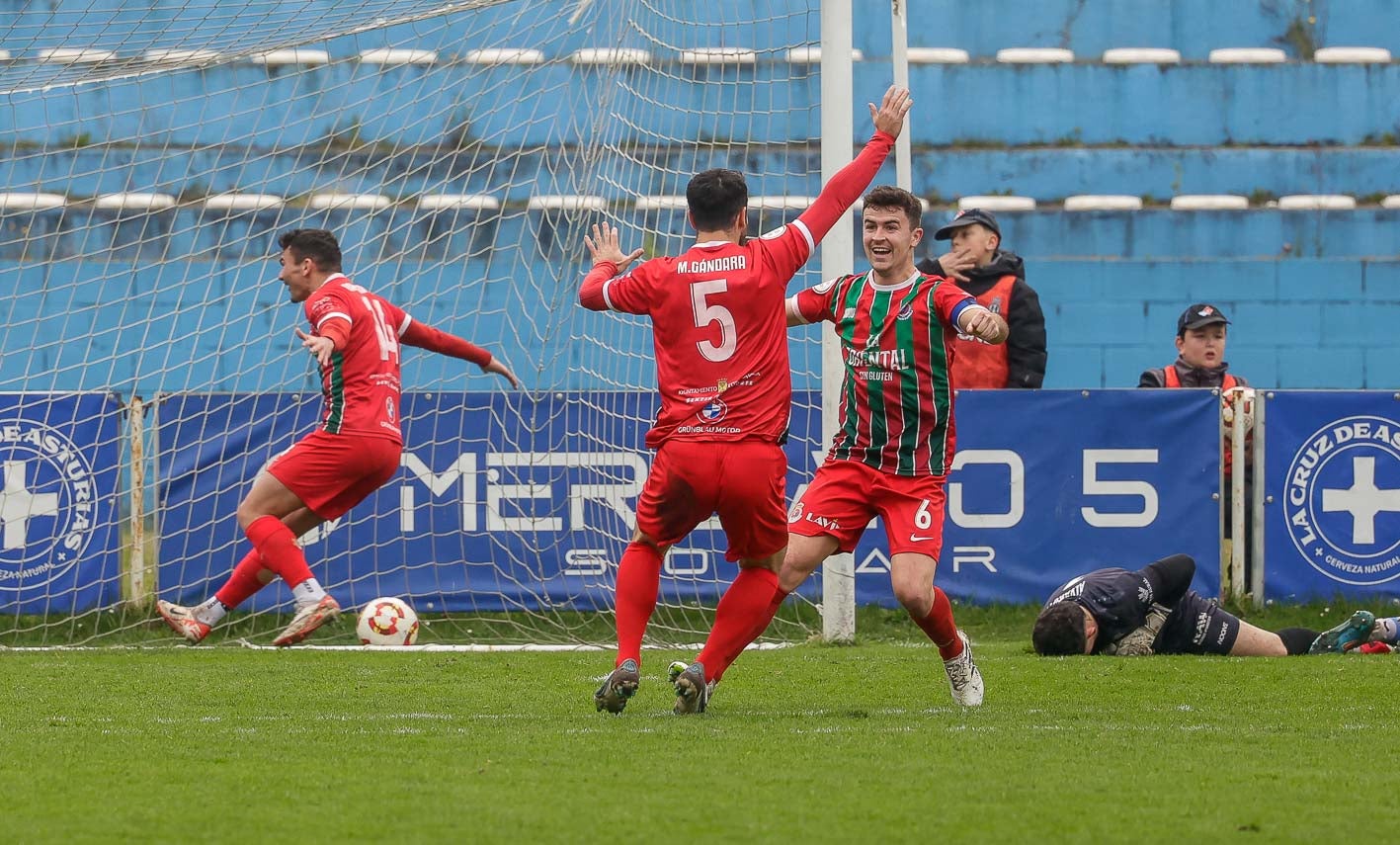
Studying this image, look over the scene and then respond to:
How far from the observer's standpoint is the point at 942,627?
Result: 592 centimetres

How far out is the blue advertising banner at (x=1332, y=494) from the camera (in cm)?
927

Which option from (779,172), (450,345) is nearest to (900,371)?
(450,345)

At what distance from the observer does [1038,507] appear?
9.41 metres

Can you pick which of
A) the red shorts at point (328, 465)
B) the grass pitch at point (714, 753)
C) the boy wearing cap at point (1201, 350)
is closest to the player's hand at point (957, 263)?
the boy wearing cap at point (1201, 350)

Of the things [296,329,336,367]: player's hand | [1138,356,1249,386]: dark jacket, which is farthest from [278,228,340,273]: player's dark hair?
[1138,356,1249,386]: dark jacket

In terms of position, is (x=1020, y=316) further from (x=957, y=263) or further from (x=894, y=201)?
(x=894, y=201)

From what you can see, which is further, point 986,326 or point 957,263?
point 957,263

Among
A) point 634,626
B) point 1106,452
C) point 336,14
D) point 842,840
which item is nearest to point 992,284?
point 1106,452

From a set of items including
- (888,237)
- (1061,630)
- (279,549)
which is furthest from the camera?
(279,549)

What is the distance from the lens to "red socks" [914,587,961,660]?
590cm

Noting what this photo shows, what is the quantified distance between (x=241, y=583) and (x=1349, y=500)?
5687 mm

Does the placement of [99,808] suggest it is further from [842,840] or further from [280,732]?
[842,840]

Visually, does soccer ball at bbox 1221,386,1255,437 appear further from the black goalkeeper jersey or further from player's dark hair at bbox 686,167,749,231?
player's dark hair at bbox 686,167,749,231

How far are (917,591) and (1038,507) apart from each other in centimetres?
375
